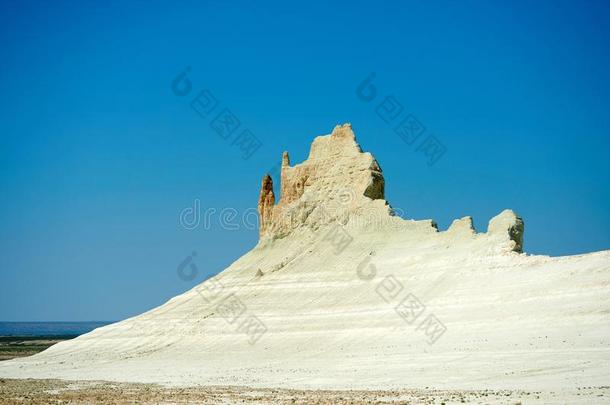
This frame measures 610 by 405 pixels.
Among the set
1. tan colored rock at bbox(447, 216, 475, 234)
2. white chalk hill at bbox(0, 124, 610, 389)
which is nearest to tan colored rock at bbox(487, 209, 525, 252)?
white chalk hill at bbox(0, 124, 610, 389)

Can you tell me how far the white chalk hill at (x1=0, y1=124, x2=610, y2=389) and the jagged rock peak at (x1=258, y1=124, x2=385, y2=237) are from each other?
126mm

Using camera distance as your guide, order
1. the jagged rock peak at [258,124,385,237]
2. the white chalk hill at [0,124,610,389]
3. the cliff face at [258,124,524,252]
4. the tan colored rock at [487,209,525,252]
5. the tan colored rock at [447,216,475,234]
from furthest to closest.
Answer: the jagged rock peak at [258,124,385,237] → the cliff face at [258,124,524,252] → the tan colored rock at [447,216,475,234] → the tan colored rock at [487,209,525,252] → the white chalk hill at [0,124,610,389]

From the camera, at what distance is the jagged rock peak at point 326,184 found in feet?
206

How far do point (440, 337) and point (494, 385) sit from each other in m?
12.4

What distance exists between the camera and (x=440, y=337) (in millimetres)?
40844

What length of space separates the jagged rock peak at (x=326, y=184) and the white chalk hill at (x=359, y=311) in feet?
0.41

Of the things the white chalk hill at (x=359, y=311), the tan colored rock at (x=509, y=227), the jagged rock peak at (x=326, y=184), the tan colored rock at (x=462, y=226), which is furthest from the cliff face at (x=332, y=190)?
the tan colored rock at (x=509, y=227)

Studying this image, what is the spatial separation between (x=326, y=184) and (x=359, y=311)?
18.1 m

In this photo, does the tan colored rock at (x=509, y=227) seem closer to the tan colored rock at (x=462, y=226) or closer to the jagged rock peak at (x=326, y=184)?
the tan colored rock at (x=462, y=226)

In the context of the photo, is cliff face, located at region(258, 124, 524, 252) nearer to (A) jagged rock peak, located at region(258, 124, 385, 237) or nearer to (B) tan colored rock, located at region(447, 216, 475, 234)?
(A) jagged rock peak, located at region(258, 124, 385, 237)

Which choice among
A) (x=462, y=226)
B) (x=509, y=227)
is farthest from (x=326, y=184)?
(x=509, y=227)

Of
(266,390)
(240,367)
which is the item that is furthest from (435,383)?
(240,367)

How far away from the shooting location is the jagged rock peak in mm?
62656

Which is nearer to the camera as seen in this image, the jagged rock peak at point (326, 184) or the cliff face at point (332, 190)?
the cliff face at point (332, 190)
